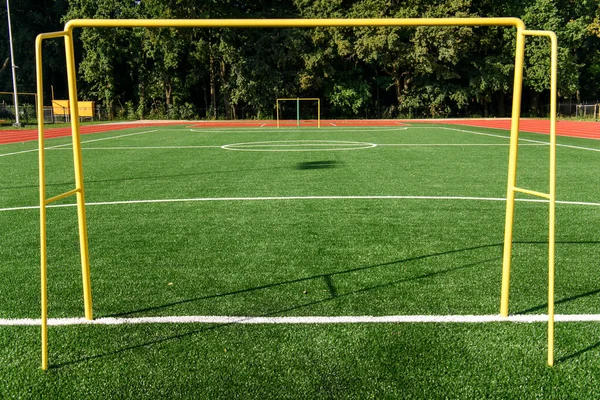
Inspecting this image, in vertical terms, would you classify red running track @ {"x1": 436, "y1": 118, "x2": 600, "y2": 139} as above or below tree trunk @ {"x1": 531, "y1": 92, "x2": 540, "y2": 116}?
below

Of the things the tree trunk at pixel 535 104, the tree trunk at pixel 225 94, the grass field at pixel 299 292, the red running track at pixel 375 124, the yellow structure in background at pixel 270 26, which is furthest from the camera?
the tree trunk at pixel 535 104

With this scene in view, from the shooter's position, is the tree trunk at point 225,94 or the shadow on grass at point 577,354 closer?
the shadow on grass at point 577,354

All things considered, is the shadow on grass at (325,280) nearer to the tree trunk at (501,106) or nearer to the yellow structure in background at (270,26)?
the yellow structure in background at (270,26)

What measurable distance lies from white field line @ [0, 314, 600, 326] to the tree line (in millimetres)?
45422

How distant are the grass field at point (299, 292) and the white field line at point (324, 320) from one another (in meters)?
0.02

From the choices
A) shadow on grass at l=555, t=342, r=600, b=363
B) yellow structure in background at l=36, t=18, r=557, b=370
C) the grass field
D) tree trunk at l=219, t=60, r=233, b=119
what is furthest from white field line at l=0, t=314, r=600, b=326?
tree trunk at l=219, t=60, r=233, b=119

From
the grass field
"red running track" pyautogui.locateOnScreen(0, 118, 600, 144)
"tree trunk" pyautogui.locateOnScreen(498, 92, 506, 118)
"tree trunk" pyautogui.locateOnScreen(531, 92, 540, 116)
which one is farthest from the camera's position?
"tree trunk" pyautogui.locateOnScreen(531, 92, 540, 116)

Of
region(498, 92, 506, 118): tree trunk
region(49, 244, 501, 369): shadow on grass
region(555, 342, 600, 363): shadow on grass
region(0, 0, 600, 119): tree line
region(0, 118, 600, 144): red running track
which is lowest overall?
region(0, 118, 600, 144): red running track

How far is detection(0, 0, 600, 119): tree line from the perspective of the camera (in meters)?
48.8

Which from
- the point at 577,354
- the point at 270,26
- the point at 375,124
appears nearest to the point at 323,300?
the point at 577,354

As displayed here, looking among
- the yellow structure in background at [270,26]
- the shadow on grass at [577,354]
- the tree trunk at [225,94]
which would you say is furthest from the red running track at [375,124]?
the shadow on grass at [577,354]

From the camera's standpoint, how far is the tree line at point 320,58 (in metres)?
48.8

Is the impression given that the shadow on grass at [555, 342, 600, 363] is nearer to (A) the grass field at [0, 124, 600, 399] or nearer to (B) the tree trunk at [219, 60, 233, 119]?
(A) the grass field at [0, 124, 600, 399]

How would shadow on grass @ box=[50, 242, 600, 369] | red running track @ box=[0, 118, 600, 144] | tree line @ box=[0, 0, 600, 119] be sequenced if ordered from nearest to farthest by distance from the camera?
shadow on grass @ box=[50, 242, 600, 369], red running track @ box=[0, 118, 600, 144], tree line @ box=[0, 0, 600, 119]
